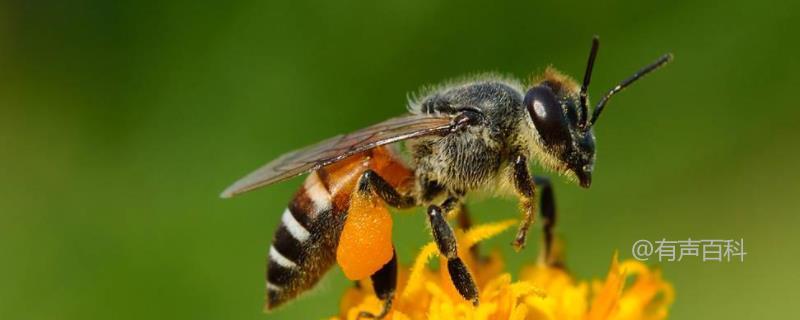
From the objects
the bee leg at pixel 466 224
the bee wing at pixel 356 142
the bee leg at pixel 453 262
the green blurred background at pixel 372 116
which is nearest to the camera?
the bee leg at pixel 453 262

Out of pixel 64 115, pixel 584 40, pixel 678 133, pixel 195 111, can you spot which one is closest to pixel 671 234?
pixel 678 133

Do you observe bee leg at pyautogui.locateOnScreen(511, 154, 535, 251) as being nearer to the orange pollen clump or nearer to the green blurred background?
the orange pollen clump

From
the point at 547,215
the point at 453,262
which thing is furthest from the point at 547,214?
the point at 453,262

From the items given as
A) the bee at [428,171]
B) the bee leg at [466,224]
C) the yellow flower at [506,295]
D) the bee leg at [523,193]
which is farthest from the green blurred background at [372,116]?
the bee leg at [523,193]

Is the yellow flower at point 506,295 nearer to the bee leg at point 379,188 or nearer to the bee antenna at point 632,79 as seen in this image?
the bee leg at point 379,188

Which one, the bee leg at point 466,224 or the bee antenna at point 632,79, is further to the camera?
the bee leg at point 466,224

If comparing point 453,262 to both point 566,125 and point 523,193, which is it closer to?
point 523,193

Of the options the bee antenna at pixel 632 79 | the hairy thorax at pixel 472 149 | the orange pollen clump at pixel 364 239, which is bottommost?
the orange pollen clump at pixel 364 239

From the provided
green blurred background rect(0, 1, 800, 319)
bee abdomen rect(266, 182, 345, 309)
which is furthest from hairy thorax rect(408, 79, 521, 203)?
green blurred background rect(0, 1, 800, 319)

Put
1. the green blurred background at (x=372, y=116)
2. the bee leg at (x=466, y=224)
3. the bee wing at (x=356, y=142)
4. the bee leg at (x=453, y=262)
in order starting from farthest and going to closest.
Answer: the green blurred background at (x=372, y=116), the bee leg at (x=466, y=224), the bee wing at (x=356, y=142), the bee leg at (x=453, y=262)
